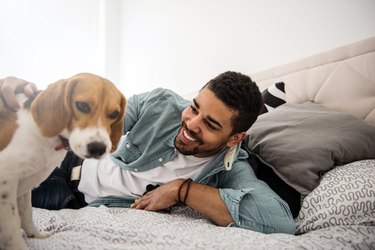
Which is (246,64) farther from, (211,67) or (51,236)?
(51,236)

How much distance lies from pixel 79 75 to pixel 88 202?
78cm

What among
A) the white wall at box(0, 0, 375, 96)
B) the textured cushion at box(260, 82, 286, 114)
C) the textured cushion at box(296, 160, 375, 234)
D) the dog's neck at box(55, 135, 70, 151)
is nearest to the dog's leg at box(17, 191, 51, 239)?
the dog's neck at box(55, 135, 70, 151)

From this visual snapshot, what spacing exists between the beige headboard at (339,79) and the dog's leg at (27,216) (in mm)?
1304

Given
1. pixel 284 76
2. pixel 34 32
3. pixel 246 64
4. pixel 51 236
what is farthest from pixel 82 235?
pixel 34 32

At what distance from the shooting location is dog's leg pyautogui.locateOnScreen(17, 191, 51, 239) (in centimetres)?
51

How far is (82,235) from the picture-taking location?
2.17 feet

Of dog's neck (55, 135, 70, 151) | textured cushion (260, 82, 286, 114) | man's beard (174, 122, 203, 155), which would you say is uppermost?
dog's neck (55, 135, 70, 151)

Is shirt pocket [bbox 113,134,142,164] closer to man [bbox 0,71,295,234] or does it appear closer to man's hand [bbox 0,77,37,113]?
man [bbox 0,71,295,234]

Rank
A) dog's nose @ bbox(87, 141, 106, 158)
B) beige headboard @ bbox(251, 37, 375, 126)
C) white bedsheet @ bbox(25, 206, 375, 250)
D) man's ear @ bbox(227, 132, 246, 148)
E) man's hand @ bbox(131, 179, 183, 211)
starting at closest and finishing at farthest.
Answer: dog's nose @ bbox(87, 141, 106, 158), white bedsheet @ bbox(25, 206, 375, 250), man's hand @ bbox(131, 179, 183, 211), man's ear @ bbox(227, 132, 246, 148), beige headboard @ bbox(251, 37, 375, 126)

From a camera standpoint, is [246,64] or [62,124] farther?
[246,64]

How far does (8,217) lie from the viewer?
0.42 m

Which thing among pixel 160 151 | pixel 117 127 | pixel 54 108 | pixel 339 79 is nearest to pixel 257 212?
pixel 160 151

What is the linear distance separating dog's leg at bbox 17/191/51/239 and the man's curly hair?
65 cm

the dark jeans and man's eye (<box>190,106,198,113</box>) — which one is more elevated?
man's eye (<box>190,106,198,113</box>)
